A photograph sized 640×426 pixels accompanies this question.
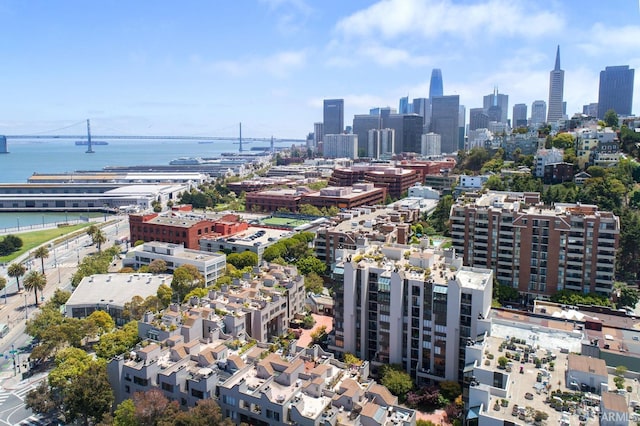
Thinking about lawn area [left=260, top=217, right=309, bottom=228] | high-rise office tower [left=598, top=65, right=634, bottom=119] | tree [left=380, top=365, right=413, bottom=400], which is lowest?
tree [left=380, top=365, right=413, bottom=400]

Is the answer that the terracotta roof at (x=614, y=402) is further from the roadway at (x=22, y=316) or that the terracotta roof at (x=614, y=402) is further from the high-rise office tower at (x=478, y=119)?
the high-rise office tower at (x=478, y=119)

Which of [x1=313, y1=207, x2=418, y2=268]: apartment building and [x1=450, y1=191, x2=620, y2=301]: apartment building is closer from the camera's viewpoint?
[x1=450, y1=191, x2=620, y2=301]: apartment building

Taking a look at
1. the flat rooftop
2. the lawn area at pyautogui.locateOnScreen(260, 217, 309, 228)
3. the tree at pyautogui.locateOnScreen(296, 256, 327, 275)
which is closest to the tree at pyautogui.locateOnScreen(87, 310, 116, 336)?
the flat rooftop

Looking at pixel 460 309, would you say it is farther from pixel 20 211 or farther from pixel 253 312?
pixel 20 211

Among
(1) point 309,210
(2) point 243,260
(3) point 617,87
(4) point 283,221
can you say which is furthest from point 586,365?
(3) point 617,87

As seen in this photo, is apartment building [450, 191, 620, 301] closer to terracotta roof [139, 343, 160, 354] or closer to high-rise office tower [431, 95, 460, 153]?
terracotta roof [139, 343, 160, 354]
